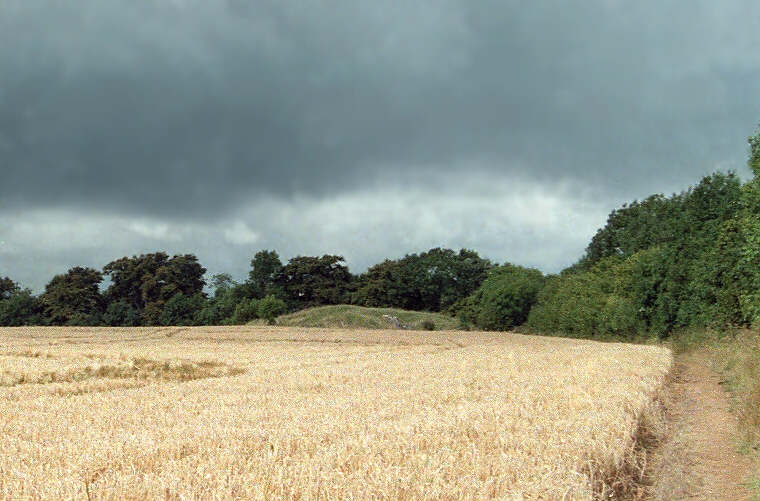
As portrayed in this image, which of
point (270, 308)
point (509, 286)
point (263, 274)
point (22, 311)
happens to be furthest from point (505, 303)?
point (22, 311)

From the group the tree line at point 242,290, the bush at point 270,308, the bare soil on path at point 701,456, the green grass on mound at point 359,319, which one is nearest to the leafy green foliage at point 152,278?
the tree line at point 242,290

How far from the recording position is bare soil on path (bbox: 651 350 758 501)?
848 cm

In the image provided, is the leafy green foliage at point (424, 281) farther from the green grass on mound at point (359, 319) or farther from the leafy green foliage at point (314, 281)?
the green grass on mound at point (359, 319)

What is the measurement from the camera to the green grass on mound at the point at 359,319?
8219 centimetres

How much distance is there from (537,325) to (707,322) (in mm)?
32982

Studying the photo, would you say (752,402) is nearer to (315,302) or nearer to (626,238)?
(626,238)

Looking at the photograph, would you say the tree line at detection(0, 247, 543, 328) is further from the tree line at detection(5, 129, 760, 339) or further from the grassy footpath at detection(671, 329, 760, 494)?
the grassy footpath at detection(671, 329, 760, 494)

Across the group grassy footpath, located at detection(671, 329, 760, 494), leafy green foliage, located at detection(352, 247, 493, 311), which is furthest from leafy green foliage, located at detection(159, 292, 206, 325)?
grassy footpath, located at detection(671, 329, 760, 494)

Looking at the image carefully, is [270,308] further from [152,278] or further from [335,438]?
[335,438]

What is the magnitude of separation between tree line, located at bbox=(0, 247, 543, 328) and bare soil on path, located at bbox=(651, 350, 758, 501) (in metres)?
69.9

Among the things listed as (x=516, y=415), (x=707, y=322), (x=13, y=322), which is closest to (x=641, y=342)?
(x=707, y=322)

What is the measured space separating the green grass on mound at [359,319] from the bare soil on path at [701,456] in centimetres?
6553

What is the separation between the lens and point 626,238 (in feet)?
290

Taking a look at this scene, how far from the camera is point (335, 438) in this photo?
8.75 meters
